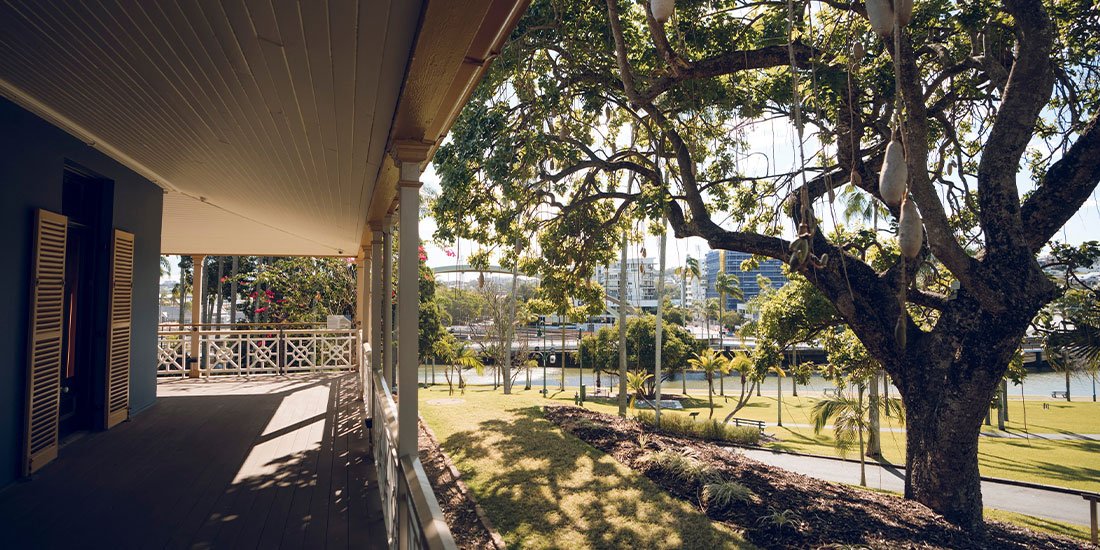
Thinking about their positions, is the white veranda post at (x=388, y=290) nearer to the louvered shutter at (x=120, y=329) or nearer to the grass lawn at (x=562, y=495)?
the grass lawn at (x=562, y=495)

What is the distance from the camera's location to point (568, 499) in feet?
21.2

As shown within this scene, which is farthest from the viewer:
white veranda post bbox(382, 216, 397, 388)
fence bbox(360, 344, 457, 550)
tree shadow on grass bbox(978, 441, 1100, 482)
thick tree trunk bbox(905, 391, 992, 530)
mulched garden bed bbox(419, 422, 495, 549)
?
tree shadow on grass bbox(978, 441, 1100, 482)

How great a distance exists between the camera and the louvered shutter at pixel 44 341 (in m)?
3.76

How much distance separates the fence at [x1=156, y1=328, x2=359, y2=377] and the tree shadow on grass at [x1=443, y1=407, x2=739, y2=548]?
3.21 m

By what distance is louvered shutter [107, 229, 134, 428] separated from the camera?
5207 millimetres

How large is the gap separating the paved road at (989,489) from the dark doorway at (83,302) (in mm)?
11676

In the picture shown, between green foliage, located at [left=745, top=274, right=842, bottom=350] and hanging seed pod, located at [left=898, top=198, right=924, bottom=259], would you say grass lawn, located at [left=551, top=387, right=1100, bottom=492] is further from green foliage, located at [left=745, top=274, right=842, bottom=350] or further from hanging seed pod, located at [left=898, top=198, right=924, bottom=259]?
hanging seed pod, located at [left=898, top=198, right=924, bottom=259]

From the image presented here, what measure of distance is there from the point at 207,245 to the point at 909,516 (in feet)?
35.7

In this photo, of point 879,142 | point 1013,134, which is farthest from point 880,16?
point 879,142

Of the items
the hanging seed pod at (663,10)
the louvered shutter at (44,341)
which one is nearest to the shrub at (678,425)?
the louvered shutter at (44,341)

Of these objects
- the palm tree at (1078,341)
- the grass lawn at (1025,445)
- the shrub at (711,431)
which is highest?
the palm tree at (1078,341)

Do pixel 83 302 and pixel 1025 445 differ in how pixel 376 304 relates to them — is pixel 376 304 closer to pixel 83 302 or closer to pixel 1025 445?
pixel 83 302

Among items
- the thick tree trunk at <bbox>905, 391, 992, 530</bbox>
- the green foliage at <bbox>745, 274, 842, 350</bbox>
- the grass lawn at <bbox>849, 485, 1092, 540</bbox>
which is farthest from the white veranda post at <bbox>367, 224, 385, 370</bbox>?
the grass lawn at <bbox>849, 485, 1092, 540</bbox>

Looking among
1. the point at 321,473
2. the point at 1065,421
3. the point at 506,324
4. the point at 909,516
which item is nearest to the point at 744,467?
the point at 909,516
